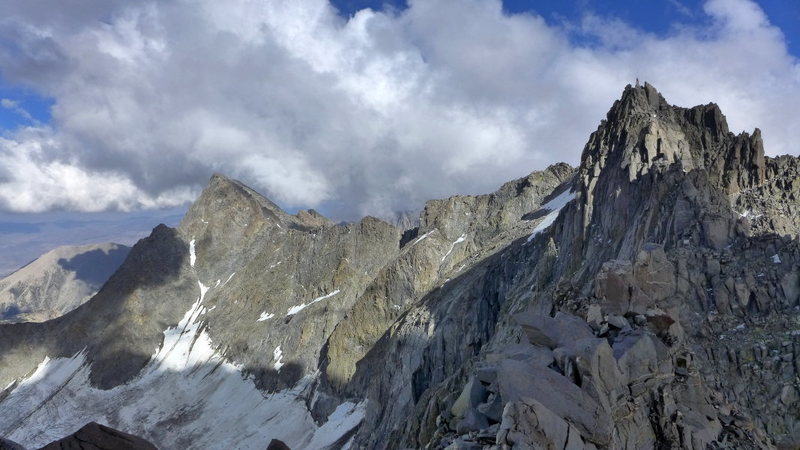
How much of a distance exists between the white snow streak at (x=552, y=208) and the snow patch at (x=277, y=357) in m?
78.8

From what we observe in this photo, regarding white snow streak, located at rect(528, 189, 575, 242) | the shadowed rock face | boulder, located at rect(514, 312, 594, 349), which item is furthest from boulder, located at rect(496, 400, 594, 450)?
white snow streak, located at rect(528, 189, 575, 242)

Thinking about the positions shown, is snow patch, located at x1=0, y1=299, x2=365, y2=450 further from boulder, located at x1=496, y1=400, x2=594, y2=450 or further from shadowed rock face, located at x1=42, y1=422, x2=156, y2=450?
boulder, located at x1=496, y1=400, x2=594, y2=450

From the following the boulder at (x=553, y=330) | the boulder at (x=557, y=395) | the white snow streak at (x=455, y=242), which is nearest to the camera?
the boulder at (x=557, y=395)

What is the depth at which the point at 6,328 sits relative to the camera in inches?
7377

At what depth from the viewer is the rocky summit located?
1847 centimetres

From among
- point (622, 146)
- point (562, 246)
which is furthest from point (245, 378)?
point (622, 146)

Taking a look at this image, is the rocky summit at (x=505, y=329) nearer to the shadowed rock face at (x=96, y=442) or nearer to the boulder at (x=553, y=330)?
the boulder at (x=553, y=330)

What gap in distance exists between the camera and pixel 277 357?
153 meters

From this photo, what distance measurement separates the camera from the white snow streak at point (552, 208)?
99.2m

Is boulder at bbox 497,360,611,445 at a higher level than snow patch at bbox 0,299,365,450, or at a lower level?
higher

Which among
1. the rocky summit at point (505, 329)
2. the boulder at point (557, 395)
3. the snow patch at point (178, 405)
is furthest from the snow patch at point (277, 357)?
the boulder at point (557, 395)

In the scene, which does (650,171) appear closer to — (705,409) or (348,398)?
(705,409)

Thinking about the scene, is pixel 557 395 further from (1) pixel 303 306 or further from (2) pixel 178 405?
(2) pixel 178 405

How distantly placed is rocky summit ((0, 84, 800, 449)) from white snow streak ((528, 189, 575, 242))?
85cm
